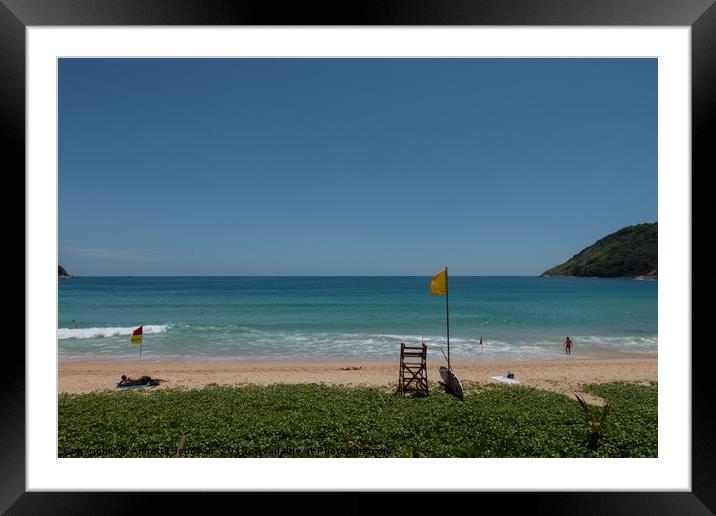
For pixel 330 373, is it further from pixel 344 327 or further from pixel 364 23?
pixel 344 327

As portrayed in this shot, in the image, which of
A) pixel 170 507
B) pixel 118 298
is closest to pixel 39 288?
pixel 170 507

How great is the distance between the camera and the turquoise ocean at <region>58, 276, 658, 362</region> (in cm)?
1206

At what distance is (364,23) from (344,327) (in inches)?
658

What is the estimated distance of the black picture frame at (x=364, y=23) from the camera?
47.0 inches

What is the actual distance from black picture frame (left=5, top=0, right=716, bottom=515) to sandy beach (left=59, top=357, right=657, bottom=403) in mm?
5274

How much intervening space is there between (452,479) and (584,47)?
209 cm

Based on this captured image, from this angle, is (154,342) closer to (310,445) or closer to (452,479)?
(310,445)

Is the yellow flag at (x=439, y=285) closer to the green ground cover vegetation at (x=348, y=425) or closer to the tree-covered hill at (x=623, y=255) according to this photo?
the green ground cover vegetation at (x=348, y=425)

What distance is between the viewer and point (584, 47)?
1.45 meters

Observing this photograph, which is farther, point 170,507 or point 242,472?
point 242,472

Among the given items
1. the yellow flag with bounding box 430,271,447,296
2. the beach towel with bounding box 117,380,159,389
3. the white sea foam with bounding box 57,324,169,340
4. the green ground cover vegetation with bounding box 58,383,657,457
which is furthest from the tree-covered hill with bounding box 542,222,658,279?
the white sea foam with bounding box 57,324,169,340

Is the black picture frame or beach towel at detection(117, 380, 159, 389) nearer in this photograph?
the black picture frame

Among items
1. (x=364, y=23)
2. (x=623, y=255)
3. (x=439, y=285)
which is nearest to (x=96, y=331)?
(x=439, y=285)

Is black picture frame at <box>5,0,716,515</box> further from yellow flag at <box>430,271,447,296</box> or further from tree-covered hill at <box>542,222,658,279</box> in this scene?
tree-covered hill at <box>542,222,658,279</box>
